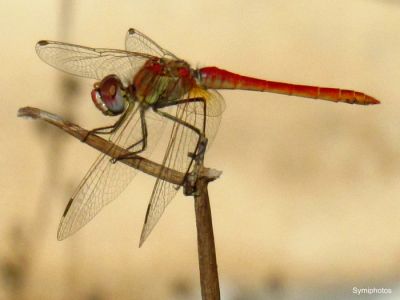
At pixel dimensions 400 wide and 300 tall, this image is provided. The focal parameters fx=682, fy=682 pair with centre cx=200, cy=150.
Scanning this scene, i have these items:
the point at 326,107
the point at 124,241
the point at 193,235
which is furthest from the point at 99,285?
the point at 326,107

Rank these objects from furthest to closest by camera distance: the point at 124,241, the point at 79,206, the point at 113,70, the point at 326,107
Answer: the point at 326,107 → the point at 124,241 → the point at 113,70 → the point at 79,206

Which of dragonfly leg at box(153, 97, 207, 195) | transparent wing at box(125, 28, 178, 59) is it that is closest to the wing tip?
transparent wing at box(125, 28, 178, 59)

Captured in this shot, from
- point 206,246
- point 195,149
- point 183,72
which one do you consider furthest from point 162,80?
point 206,246

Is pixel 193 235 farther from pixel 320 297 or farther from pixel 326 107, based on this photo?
pixel 326 107

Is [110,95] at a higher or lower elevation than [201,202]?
higher

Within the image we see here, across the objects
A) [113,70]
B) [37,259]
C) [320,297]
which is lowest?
[320,297]

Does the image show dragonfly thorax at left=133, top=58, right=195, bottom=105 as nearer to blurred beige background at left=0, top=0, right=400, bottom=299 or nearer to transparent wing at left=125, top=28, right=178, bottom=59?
transparent wing at left=125, top=28, right=178, bottom=59

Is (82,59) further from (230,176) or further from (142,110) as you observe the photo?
(230,176)

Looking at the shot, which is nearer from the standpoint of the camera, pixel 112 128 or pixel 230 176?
pixel 112 128
